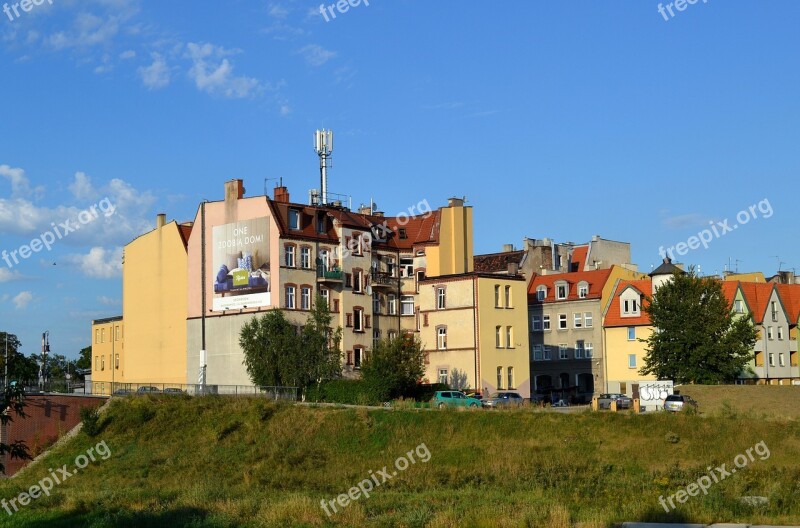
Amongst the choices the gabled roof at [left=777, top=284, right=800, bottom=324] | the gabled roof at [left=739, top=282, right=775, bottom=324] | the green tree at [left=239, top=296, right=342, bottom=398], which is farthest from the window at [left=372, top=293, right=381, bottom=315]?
the gabled roof at [left=777, top=284, right=800, bottom=324]

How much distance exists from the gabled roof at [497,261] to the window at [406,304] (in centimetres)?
1756

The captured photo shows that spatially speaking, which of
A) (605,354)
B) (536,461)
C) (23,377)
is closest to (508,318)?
(605,354)

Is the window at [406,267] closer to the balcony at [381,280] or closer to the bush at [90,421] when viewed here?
the balcony at [381,280]

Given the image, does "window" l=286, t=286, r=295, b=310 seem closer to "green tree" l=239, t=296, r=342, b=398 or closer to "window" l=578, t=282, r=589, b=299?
"green tree" l=239, t=296, r=342, b=398

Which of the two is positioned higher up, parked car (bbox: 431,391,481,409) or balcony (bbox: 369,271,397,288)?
balcony (bbox: 369,271,397,288)

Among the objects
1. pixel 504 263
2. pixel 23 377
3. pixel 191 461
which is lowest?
pixel 191 461

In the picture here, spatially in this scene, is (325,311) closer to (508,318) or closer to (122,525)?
(508,318)

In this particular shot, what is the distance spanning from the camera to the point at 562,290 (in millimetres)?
102062

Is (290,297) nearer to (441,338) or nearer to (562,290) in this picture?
(441,338)

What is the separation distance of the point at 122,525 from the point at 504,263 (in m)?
77.7

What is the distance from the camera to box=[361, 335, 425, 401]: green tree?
238 ft

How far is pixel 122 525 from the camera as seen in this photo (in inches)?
1270

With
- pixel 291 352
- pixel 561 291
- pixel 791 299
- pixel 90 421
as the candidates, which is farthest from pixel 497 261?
pixel 90 421

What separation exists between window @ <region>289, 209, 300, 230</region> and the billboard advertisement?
1.99m
